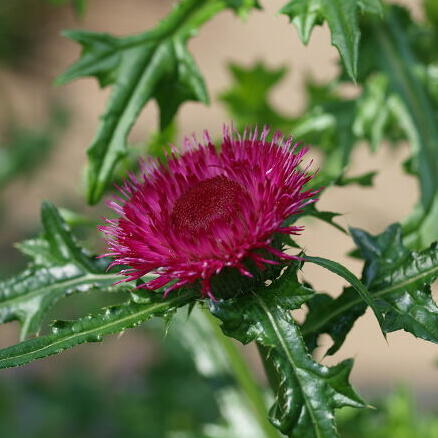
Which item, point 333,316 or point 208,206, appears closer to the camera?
point 208,206

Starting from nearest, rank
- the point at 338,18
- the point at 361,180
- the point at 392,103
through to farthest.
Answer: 1. the point at 338,18
2. the point at 361,180
3. the point at 392,103

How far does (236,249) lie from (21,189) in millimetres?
5159

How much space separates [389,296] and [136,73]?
2.34ft

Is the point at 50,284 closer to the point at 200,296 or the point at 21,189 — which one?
the point at 200,296

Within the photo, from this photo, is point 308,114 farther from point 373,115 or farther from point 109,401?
point 109,401

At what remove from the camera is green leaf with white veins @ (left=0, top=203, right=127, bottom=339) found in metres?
1.21

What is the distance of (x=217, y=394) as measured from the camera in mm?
1766

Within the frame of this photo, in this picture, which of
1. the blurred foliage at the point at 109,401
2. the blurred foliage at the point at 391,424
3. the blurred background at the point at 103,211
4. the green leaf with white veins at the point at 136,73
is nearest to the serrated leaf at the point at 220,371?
the blurred background at the point at 103,211

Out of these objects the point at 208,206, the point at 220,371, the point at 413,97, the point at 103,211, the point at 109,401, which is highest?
the point at 103,211

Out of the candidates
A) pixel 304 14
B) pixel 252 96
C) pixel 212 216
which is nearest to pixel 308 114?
pixel 252 96

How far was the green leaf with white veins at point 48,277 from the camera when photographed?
47.7 inches

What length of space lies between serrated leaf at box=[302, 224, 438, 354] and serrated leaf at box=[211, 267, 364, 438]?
131mm

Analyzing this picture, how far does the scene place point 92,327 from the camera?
101cm

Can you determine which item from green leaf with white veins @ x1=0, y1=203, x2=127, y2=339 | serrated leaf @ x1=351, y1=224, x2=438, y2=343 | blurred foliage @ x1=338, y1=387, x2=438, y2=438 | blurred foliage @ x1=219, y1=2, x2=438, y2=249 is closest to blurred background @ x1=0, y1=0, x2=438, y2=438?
blurred foliage @ x1=338, y1=387, x2=438, y2=438
